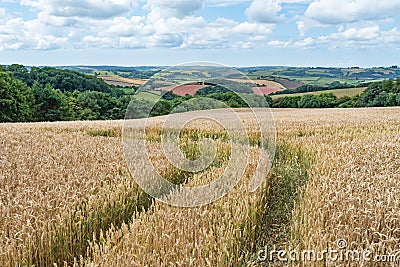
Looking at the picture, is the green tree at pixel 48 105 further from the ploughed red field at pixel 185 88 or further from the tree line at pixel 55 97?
the ploughed red field at pixel 185 88

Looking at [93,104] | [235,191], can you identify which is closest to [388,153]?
[235,191]

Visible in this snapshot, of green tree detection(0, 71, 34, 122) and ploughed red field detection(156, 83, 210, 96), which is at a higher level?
ploughed red field detection(156, 83, 210, 96)

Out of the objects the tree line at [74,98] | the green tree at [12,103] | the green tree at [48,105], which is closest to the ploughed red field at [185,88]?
the tree line at [74,98]

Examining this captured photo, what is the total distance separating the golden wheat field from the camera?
132 inches

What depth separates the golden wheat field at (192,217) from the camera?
335cm

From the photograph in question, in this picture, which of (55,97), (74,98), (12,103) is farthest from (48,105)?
(74,98)

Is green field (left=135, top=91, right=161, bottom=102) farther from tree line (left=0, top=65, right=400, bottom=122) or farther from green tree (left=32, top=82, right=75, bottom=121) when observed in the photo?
green tree (left=32, top=82, right=75, bottom=121)

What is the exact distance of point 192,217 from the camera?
4.18 m

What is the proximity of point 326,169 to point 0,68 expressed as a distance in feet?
174

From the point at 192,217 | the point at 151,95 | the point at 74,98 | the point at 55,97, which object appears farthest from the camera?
the point at 74,98

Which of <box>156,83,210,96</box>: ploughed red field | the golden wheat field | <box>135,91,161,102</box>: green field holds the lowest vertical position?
the golden wheat field

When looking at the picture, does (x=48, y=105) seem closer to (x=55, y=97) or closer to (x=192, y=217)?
(x=55, y=97)

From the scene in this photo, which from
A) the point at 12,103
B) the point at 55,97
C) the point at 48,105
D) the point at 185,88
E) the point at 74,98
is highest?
the point at 185,88

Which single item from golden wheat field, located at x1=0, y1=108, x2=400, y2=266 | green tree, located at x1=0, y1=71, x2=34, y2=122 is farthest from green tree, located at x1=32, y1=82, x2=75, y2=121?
golden wheat field, located at x1=0, y1=108, x2=400, y2=266
